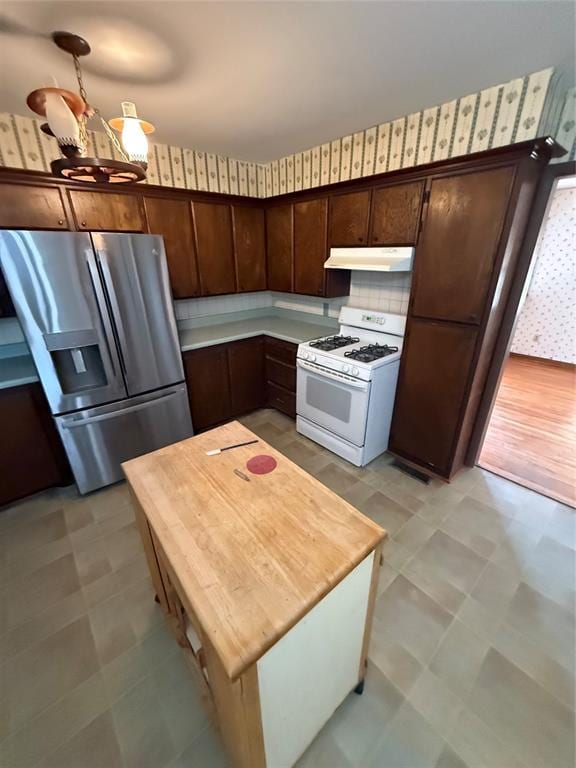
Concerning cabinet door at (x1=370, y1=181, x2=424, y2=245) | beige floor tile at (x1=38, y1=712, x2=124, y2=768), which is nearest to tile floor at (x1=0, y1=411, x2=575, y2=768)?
beige floor tile at (x1=38, y1=712, x2=124, y2=768)

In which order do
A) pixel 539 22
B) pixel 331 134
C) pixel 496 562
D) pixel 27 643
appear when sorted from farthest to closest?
pixel 331 134, pixel 496 562, pixel 27 643, pixel 539 22

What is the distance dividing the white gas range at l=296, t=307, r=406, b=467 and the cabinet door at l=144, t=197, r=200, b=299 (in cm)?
125

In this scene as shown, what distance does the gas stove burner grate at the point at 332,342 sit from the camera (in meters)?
2.72

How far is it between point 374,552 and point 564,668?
1235mm

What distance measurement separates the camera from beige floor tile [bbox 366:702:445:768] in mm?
1109

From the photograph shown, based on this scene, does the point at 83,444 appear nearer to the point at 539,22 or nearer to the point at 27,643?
the point at 27,643

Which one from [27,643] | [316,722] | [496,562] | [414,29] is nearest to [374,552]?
[316,722]

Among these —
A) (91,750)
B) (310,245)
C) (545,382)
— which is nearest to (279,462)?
(91,750)

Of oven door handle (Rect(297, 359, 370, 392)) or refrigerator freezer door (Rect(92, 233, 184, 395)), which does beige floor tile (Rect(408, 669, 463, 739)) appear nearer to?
oven door handle (Rect(297, 359, 370, 392))

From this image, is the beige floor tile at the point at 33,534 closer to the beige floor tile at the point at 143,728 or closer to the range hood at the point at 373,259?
the beige floor tile at the point at 143,728

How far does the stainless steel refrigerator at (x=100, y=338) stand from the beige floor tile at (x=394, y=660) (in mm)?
2087

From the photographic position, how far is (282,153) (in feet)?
9.83

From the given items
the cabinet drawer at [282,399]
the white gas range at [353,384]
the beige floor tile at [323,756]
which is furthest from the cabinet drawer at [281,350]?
the beige floor tile at [323,756]

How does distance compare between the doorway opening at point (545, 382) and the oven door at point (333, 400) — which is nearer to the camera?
the oven door at point (333, 400)
